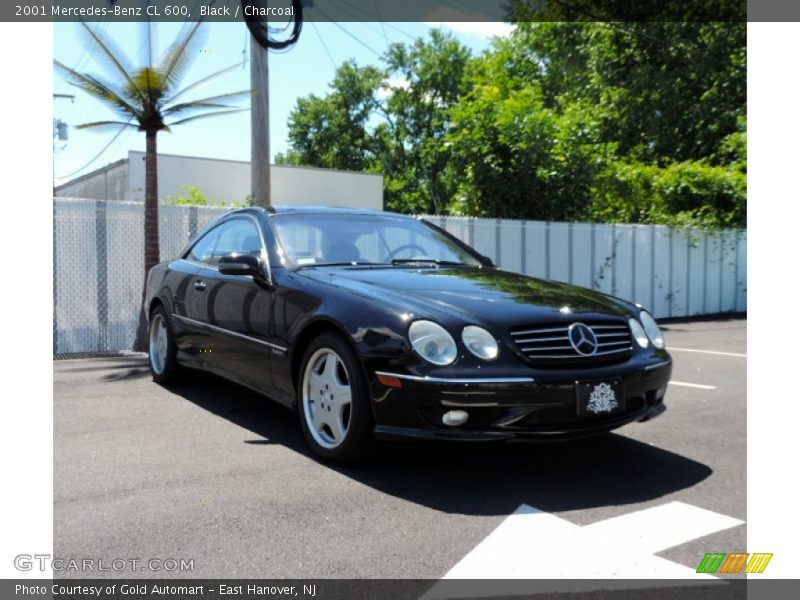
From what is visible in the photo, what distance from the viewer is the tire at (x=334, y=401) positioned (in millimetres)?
3855

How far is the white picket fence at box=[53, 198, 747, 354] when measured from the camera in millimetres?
9000

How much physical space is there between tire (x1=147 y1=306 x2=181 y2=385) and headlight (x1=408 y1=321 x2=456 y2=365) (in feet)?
10.3

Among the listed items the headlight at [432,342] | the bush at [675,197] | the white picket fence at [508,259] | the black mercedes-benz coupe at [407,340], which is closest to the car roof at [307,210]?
the black mercedes-benz coupe at [407,340]

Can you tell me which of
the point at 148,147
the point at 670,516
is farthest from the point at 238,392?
the point at 148,147

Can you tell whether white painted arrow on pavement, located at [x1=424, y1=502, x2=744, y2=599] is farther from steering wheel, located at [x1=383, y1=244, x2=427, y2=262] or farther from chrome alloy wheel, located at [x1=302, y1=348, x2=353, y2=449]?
steering wheel, located at [x1=383, y1=244, x2=427, y2=262]

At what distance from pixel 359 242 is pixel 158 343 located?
247 centimetres

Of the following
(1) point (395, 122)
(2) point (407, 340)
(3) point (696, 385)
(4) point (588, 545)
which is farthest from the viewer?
(1) point (395, 122)

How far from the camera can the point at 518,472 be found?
412 cm

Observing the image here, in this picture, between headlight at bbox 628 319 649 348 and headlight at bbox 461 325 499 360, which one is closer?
headlight at bbox 461 325 499 360

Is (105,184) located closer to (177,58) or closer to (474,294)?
(177,58)

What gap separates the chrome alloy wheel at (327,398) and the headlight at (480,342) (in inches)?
26.9

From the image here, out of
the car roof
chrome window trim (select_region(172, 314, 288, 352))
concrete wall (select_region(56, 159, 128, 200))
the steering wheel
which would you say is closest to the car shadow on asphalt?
chrome window trim (select_region(172, 314, 288, 352))

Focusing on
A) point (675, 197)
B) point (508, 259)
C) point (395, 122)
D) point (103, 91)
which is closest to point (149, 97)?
point (103, 91)

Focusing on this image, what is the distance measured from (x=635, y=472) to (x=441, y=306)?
1.45 meters
